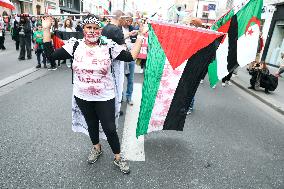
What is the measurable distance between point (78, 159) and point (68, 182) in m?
0.54

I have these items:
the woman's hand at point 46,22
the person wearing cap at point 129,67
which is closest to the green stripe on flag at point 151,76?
the woman's hand at point 46,22

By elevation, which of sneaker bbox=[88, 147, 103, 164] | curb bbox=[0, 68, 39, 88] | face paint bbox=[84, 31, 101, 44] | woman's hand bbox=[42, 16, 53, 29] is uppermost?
woman's hand bbox=[42, 16, 53, 29]

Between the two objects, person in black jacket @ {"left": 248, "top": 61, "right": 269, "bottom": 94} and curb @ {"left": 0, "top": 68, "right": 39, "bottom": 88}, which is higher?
person in black jacket @ {"left": 248, "top": 61, "right": 269, "bottom": 94}

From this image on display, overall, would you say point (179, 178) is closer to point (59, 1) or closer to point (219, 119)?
point (219, 119)

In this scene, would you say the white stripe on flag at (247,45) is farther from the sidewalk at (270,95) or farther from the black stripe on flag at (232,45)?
the sidewalk at (270,95)

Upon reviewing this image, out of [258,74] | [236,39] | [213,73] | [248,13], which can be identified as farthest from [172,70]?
[258,74]

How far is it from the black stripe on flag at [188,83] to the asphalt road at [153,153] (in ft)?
1.33

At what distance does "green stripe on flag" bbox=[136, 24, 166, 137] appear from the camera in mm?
3455

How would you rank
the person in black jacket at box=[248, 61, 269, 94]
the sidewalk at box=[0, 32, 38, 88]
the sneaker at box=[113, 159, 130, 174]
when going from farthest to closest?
the person in black jacket at box=[248, 61, 269, 94], the sidewalk at box=[0, 32, 38, 88], the sneaker at box=[113, 159, 130, 174]

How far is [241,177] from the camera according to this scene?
336 centimetres

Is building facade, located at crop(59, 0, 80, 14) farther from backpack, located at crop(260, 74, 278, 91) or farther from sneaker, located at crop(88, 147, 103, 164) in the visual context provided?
sneaker, located at crop(88, 147, 103, 164)

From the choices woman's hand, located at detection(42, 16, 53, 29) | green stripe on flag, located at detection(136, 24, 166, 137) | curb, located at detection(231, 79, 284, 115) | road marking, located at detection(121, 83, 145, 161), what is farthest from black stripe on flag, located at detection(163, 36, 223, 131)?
curb, located at detection(231, 79, 284, 115)

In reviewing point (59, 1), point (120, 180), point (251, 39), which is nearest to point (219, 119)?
point (251, 39)

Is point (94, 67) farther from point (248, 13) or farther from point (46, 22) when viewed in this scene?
point (248, 13)
